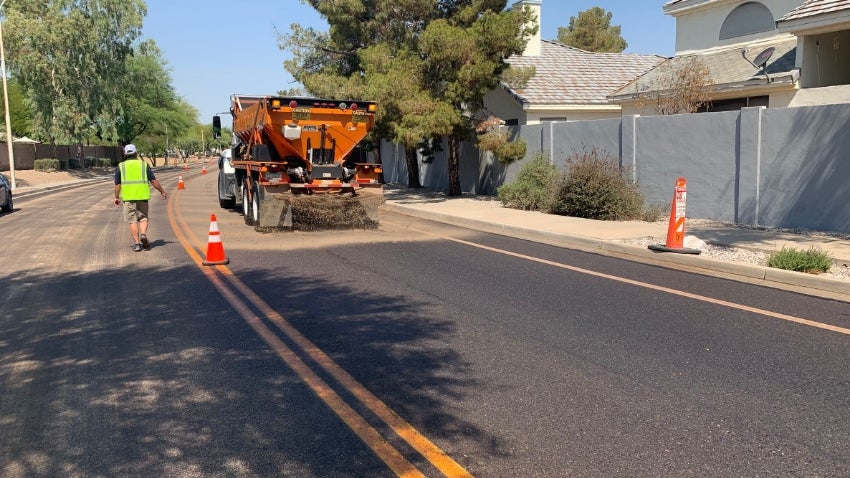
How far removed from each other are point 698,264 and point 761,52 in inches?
423

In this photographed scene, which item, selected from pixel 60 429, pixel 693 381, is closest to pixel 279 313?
pixel 60 429

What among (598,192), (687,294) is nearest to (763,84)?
(598,192)

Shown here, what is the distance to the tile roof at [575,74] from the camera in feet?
78.8

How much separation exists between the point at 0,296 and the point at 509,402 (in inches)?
255

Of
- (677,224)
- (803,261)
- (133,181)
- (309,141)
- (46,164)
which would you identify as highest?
(46,164)

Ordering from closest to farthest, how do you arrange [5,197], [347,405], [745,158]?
[347,405] → [745,158] → [5,197]

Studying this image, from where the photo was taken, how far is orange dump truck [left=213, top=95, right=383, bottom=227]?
14.5 meters

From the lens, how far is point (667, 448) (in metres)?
3.99

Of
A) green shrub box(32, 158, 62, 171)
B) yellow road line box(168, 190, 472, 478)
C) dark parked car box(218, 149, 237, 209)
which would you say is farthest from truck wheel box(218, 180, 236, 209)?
green shrub box(32, 158, 62, 171)

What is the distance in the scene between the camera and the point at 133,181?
11680 millimetres

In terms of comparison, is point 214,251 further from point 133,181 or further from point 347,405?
point 347,405

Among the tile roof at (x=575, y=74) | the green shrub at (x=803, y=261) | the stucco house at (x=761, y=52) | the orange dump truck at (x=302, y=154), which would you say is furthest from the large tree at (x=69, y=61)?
the green shrub at (x=803, y=261)

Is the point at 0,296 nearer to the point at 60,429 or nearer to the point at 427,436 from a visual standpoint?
the point at 60,429

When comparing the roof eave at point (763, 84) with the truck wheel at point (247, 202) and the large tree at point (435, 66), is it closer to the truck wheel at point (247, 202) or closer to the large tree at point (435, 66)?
the large tree at point (435, 66)
